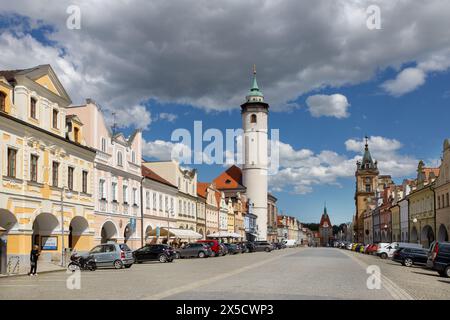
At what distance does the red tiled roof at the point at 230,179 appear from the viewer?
131 meters

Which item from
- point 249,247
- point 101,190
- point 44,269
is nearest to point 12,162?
point 44,269

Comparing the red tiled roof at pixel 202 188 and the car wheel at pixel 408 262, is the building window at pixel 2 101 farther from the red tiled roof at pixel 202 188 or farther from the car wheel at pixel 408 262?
the red tiled roof at pixel 202 188

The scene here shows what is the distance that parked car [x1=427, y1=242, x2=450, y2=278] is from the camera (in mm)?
29003

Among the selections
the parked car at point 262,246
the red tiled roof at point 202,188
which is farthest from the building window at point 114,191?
the parked car at point 262,246

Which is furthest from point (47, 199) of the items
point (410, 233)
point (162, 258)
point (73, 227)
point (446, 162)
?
point (410, 233)

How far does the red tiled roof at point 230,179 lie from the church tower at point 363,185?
121ft

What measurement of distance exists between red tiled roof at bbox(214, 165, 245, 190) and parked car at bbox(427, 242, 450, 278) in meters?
98.8

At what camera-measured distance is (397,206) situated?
89500mm

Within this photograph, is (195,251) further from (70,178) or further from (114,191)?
(70,178)

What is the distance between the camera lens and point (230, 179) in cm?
13338

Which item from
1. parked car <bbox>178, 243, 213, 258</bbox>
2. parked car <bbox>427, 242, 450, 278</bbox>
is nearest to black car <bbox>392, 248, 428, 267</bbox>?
parked car <bbox>427, 242, 450, 278</bbox>

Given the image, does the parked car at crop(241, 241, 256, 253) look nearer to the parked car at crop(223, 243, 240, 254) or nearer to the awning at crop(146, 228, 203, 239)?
the parked car at crop(223, 243, 240, 254)

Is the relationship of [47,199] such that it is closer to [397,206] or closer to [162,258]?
[162,258]

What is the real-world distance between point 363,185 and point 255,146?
46132 mm
